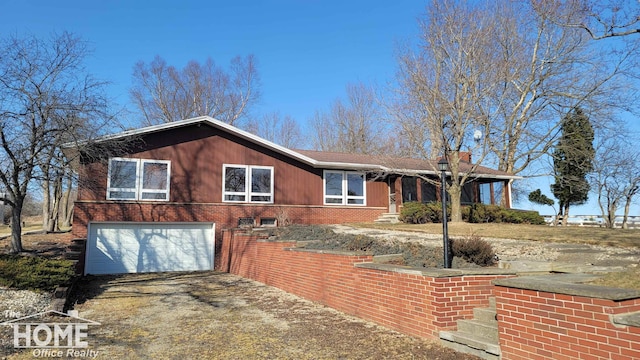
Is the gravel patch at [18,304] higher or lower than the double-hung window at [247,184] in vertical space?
lower

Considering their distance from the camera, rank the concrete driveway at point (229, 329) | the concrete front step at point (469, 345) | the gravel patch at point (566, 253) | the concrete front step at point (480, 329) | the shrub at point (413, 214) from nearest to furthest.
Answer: the concrete front step at point (469, 345) < the concrete front step at point (480, 329) < the concrete driveway at point (229, 329) < the gravel patch at point (566, 253) < the shrub at point (413, 214)

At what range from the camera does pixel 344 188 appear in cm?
1948

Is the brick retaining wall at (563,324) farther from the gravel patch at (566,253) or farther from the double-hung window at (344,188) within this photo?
the double-hung window at (344,188)

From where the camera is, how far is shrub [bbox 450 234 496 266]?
7.83 m

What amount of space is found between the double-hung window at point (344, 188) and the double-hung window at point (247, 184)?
9.37 feet

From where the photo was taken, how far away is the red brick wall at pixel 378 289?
5.48 m

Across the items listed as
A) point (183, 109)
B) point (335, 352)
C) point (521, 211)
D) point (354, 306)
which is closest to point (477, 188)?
point (521, 211)

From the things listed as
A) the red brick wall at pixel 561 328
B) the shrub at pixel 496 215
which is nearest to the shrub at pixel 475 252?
the red brick wall at pixel 561 328

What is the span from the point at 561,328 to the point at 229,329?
15.4 ft

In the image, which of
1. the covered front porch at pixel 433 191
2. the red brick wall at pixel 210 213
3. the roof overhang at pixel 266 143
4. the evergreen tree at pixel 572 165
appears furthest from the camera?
the evergreen tree at pixel 572 165

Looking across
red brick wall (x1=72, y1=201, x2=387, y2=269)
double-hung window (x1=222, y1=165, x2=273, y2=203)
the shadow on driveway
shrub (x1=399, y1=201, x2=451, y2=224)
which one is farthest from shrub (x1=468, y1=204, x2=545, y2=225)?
the shadow on driveway

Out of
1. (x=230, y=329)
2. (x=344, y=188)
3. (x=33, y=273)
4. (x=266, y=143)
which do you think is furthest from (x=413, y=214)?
(x=33, y=273)

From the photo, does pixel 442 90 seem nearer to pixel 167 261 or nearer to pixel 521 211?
pixel 521 211

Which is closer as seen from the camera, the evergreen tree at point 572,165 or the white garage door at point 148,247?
the white garage door at point 148,247
